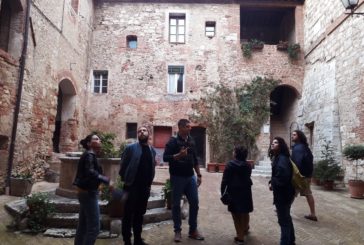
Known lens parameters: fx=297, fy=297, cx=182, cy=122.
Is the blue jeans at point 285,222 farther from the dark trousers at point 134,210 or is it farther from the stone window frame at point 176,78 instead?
the stone window frame at point 176,78

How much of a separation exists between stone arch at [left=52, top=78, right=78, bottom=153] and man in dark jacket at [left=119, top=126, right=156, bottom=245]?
9621mm

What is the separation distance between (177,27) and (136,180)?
490 inches

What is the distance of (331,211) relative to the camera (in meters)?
6.25

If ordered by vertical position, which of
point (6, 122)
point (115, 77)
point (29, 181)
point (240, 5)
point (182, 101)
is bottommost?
point (29, 181)

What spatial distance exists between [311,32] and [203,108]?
19.5ft

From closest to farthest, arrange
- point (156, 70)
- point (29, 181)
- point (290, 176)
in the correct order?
point (290, 176)
point (29, 181)
point (156, 70)

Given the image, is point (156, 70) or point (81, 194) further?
point (156, 70)

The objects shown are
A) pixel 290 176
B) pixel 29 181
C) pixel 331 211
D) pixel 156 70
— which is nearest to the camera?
pixel 290 176

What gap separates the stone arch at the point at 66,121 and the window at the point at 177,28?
551 cm

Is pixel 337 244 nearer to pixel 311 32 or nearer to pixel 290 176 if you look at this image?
pixel 290 176

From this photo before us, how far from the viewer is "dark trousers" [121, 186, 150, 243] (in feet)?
11.9

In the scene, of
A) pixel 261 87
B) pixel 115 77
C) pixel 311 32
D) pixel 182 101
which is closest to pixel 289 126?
pixel 261 87

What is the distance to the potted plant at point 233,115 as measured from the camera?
44.6ft

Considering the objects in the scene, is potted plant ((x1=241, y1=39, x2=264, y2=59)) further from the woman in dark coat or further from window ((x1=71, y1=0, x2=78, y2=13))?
the woman in dark coat
